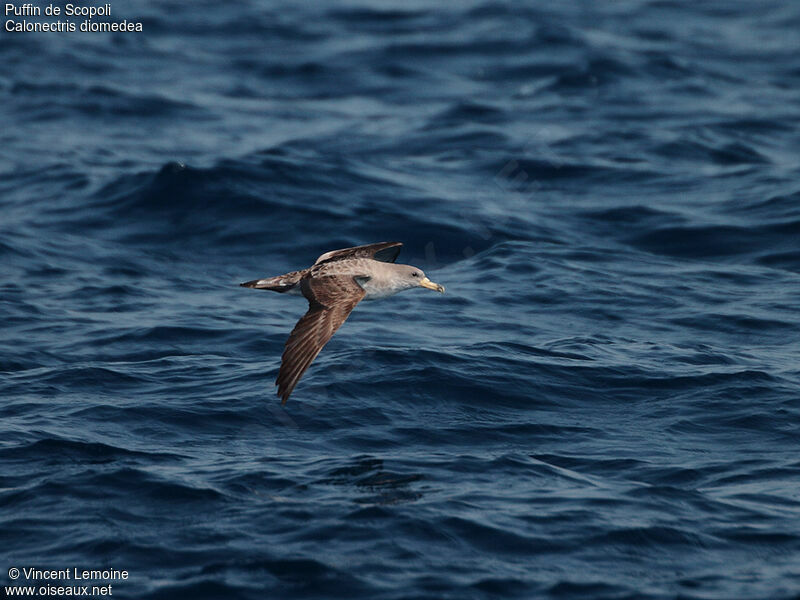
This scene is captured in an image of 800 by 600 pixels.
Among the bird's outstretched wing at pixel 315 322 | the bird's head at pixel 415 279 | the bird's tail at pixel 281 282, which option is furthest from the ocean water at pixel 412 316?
the bird's tail at pixel 281 282

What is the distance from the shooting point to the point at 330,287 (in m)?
11.3

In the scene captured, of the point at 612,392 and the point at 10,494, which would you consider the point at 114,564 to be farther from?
the point at 612,392

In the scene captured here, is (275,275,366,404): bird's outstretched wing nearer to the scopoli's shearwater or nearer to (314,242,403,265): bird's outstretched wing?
the scopoli's shearwater

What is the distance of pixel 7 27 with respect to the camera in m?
29.9

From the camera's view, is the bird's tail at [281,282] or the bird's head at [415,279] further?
the bird's head at [415,279]

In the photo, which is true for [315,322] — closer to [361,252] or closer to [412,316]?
[361,252]

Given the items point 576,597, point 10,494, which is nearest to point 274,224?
point 10,494

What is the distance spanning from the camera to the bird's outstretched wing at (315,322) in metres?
10.1

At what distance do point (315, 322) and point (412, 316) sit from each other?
184 inches

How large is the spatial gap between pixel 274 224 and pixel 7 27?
1531cm

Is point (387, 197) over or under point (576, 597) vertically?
over

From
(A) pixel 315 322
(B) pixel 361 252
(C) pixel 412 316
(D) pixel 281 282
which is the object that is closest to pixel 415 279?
(B) pixel 361 252

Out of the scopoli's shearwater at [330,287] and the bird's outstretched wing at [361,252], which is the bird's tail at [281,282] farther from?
the bird's outstretched wing at [361,252]

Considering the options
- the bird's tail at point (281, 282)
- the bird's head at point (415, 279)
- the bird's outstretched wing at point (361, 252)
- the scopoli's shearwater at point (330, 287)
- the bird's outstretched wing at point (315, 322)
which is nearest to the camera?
the bird's outstretched wing at point (315, 322)
